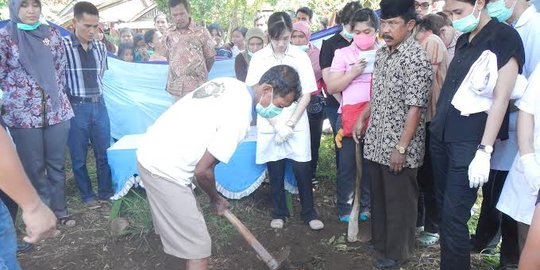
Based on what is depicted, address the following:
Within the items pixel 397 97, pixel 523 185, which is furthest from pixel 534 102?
pixel 397 97

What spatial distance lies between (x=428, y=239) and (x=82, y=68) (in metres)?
3.37

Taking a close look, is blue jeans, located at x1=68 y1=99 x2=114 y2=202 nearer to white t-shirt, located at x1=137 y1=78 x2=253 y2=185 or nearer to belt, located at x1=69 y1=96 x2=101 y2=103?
belt, located at x1=69 y1=96 x2=101 y2=103

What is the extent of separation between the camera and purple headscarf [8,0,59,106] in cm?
329

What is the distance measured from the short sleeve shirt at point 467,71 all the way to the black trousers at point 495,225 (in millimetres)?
583

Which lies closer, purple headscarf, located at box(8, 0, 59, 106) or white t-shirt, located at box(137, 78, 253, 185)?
white t-shirt, located at box(137, 78, 253, 185)

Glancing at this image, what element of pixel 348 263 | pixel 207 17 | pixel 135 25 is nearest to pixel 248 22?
pixel 207 17

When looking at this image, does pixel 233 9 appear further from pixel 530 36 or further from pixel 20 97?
pixel 530 36

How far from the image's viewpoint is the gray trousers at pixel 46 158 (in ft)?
11.2

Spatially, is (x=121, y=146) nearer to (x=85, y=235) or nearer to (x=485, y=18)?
(x=85, y=235)

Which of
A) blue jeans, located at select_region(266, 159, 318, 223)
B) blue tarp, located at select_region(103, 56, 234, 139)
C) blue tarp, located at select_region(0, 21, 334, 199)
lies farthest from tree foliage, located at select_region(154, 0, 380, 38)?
blue jeans, located at select_region(266, 159, 318, 223)

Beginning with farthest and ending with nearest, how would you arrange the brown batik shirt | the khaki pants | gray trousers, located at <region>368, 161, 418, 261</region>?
1. the brown batik shirt
2. gray trousers, located at <region>368, 161, 418, 261</region>
3. the khaki pants

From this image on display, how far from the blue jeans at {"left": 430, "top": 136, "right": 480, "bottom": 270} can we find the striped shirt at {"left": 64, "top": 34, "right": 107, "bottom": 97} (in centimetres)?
312

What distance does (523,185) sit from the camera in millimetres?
2297

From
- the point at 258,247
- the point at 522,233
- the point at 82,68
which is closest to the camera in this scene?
the point at 522,233
